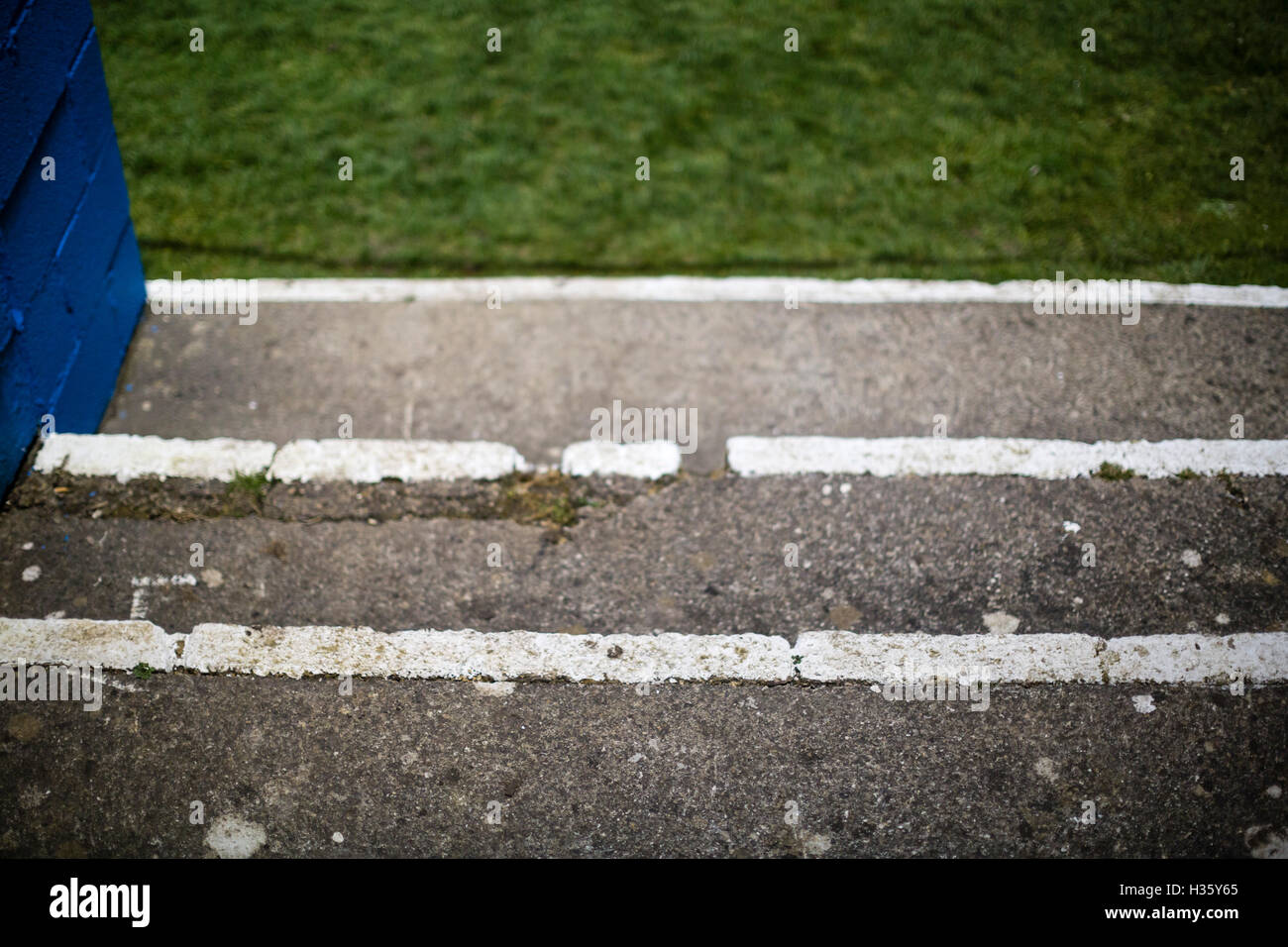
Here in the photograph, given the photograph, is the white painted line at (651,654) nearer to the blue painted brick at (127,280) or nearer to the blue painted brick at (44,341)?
the blue painted brick at (44,341)

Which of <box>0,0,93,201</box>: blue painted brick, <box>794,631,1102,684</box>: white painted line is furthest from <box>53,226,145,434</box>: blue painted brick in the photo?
<box>794,631,1102,684</box>: white painted line

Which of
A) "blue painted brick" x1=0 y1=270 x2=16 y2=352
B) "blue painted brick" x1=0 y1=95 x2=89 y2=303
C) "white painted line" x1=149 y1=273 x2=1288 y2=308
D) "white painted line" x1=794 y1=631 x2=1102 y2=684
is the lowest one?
"white painted line" x1=794 y1=631 x2=1102 y2=684

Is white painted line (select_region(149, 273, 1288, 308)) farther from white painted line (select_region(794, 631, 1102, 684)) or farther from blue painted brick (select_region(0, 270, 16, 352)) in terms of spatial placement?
white painted line (select_region(794, 631, 1102, 684))

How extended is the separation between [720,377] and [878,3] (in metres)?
4.20

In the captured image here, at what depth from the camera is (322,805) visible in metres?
2.86

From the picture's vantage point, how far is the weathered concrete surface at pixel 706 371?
4098 millimetres

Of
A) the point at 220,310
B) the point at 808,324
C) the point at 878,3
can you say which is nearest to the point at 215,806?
the point at 220,310

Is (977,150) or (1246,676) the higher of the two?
(977,150)

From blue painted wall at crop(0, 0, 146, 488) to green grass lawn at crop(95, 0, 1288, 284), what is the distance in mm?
956

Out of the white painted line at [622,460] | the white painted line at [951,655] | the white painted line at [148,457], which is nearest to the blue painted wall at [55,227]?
the white painted line at [148,457]

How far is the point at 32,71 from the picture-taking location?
3379 millimetres

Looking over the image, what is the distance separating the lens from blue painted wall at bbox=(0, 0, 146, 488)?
10.9 ft
